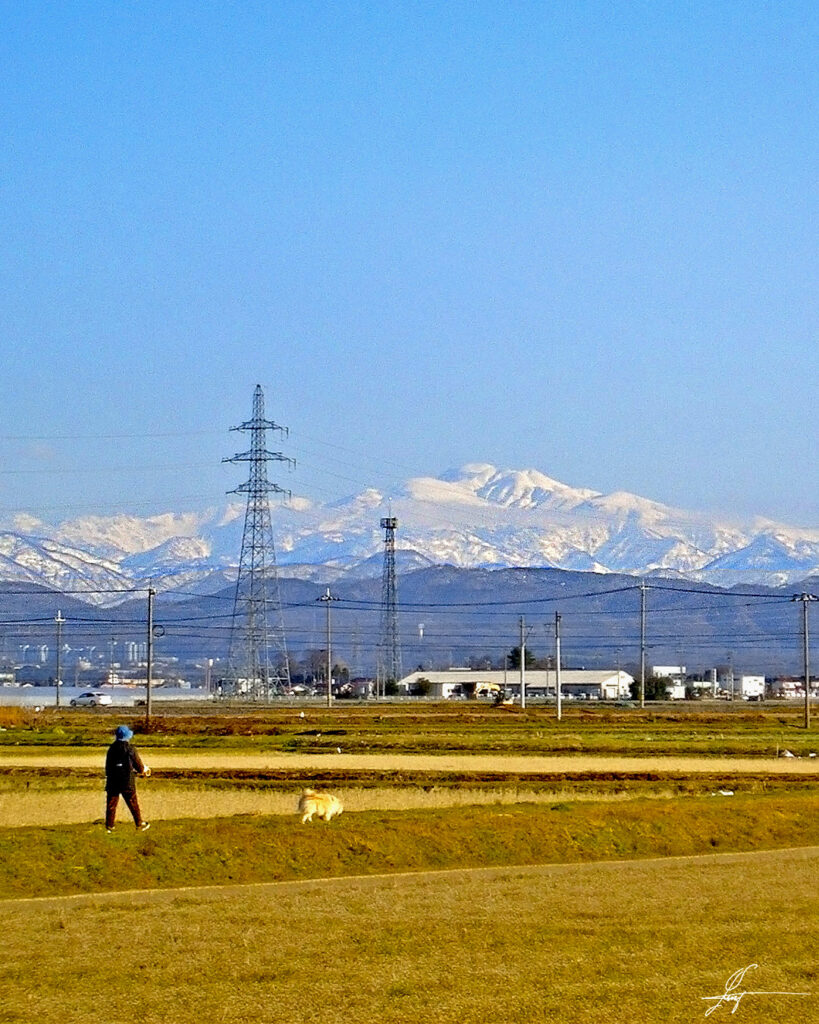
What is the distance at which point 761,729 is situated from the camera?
84.1m

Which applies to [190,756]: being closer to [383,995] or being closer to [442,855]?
[442,855]

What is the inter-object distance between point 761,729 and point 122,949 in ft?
235

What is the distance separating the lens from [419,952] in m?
15.8

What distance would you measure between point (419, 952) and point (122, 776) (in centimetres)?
959

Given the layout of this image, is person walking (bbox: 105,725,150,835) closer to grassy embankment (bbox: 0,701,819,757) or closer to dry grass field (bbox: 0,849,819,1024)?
dry grass field (bbox: 0,849,819,1024)

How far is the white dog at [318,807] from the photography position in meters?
26.9

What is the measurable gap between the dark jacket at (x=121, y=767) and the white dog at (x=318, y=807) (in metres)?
3.40

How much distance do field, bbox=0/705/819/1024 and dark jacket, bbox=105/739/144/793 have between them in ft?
2.74

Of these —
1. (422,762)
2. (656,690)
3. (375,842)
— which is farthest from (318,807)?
(656,690)

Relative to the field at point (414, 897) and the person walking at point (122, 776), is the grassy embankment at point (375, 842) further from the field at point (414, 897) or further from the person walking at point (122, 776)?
the person walking at point (122, 776)

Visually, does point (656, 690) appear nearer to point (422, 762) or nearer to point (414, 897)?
point (422, 762)

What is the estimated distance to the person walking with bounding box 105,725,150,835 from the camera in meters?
24.3

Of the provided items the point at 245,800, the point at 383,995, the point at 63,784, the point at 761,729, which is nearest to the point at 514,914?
the point at 383,995

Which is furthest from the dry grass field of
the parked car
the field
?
the parked car
